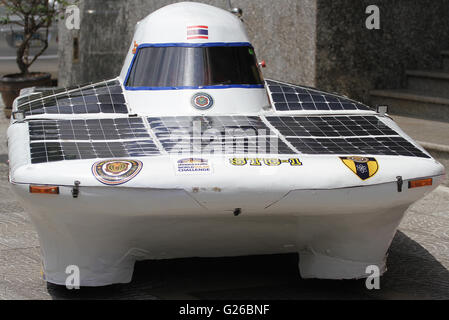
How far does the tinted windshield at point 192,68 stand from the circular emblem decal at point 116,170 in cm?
140

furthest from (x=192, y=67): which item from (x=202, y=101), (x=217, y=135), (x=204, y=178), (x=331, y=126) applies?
(x=204, y=178)

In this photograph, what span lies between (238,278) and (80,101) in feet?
5.36

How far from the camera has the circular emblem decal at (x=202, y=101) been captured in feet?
16.6

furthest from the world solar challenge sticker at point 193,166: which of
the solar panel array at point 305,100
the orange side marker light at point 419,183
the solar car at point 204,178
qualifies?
the solar panel array at point 305,100

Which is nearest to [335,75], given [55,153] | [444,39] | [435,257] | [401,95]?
[401,95]

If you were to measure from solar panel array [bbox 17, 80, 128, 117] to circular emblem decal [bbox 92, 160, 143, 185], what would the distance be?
1149mm

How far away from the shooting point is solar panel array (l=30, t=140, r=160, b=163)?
400cm

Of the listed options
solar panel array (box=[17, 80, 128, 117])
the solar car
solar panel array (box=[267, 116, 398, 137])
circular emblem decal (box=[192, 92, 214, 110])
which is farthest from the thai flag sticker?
solar panel array (box=[267, 116, 398, 137])

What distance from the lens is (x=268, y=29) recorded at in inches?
391

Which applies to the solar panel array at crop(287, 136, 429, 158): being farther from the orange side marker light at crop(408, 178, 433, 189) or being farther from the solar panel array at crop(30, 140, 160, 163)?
the solar panel array at crop(30, 140, 160, 163)

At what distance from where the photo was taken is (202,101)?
5.10m
